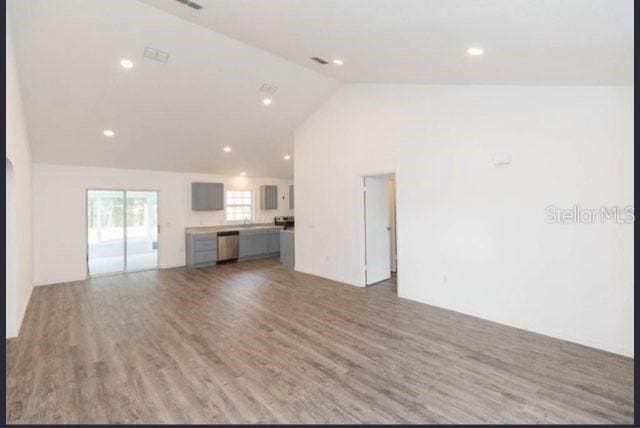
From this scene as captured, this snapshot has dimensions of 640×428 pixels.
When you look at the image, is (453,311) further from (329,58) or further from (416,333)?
(329,58)

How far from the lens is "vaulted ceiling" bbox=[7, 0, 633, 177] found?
2.28 metres

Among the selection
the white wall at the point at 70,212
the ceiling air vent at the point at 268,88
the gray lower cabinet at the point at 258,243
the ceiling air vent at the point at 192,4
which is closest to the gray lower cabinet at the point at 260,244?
the gray lower cabinet at the point at 258,243

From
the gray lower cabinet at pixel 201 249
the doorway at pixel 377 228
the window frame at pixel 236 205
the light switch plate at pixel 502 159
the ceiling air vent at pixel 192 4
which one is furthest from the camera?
the window frame at pixel 236 205

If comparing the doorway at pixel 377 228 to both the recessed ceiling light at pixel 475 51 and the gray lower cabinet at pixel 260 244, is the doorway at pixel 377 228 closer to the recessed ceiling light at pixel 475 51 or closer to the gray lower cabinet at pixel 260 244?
the recessed ceiling light at pixel 475 51

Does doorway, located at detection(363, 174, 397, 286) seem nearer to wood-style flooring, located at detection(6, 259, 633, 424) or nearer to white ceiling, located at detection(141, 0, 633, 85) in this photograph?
wood-style flooring, located at detection(6, 259, 633, 424)

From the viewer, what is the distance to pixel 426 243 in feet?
15.1

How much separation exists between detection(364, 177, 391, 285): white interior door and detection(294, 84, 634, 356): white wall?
0.19m

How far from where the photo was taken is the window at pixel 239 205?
29.7ft

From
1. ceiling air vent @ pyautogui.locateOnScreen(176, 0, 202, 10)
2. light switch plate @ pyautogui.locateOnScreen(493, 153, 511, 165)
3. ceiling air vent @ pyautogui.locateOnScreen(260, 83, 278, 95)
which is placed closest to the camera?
ceiling air vent @ pyautogui.locateOnScreen(176, 0, 202, 10)

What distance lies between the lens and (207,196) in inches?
327

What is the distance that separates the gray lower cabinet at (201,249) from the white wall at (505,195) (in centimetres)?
383

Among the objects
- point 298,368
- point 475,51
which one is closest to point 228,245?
point 298,368

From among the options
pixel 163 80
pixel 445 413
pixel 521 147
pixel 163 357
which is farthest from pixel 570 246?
pixel 163 80

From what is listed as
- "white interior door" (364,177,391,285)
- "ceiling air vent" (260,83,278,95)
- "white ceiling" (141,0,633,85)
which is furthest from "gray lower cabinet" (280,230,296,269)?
"white ceiling" (141,0,633,85)
